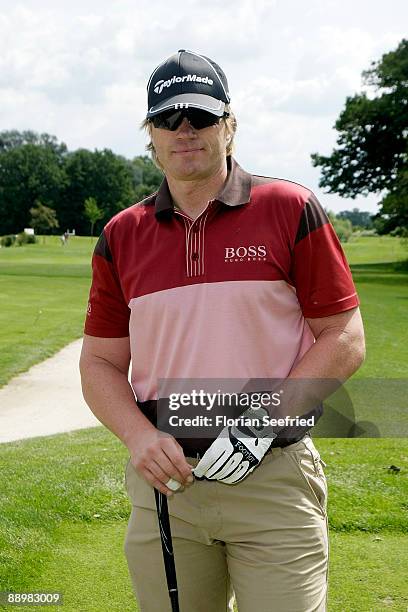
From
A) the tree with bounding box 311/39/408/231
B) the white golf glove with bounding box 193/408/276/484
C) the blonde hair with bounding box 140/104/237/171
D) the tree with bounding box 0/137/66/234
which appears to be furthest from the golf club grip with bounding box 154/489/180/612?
the tree with bounding box 0/137/66/234

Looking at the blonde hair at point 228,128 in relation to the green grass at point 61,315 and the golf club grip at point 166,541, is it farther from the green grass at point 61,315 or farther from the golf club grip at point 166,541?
the green grass at point 61,315

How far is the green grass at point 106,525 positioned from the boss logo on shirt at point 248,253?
2154 mm

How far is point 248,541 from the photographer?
2518 mm

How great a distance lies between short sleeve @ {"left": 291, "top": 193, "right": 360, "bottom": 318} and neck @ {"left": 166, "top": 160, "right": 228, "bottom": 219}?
14.0 inches

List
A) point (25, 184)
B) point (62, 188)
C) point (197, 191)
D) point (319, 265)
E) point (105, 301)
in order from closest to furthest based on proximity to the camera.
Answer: point (319, 265)
point (197, 191)
point (105, 301)
point (25, 184)
point (62, 188)

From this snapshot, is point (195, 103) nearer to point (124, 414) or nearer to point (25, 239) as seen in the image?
point (124, 414)

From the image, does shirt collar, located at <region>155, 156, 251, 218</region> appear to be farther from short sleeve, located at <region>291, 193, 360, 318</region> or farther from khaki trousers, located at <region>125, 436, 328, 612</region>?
khaki trousers, located at <region>125, 436, 328, 612</region>

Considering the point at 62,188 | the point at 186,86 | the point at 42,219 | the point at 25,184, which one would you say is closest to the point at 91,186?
the point at 62,188

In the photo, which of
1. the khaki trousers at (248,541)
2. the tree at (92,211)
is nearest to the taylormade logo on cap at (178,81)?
the khaki trousers at (248,541)

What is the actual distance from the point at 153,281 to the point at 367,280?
1389 inches

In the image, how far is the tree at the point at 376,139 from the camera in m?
48.7

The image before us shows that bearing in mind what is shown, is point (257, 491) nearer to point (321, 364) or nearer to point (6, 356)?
point (321, 364)

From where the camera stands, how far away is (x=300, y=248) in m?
2.50

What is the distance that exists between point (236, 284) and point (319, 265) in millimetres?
262
